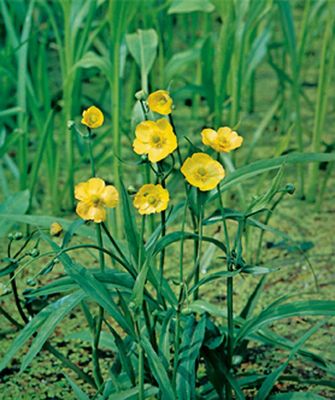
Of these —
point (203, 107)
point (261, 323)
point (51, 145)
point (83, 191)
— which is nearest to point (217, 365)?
point (261, 323)

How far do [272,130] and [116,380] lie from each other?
1.15 meters

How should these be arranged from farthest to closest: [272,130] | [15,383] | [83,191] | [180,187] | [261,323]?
1. [272,130]
2. [180,187]
3. [15,383]
4. [261,323]
5. [83,191]

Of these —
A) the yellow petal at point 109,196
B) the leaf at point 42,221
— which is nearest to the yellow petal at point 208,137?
Answer: the yellow petal at point 109,196

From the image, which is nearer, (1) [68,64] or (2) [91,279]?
(2) [91,279]

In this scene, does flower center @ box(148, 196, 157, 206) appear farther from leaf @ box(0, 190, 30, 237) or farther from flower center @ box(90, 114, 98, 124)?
leaf @ box(0, 190, 30, 237)

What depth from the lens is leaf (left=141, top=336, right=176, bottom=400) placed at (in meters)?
1.04

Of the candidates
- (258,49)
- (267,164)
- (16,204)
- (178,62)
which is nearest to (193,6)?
(178,62)

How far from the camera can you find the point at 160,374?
104 cm

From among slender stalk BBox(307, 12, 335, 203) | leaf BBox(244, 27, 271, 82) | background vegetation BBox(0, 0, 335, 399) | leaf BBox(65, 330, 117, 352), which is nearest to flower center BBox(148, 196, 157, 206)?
background vegetation BBox(0, 0, 335, 399)

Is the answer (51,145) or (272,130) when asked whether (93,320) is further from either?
(272,130)

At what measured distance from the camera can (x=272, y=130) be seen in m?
2.15

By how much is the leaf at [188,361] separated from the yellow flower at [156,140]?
239 mm

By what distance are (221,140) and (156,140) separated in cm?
8

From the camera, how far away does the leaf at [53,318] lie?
1.02 meters
